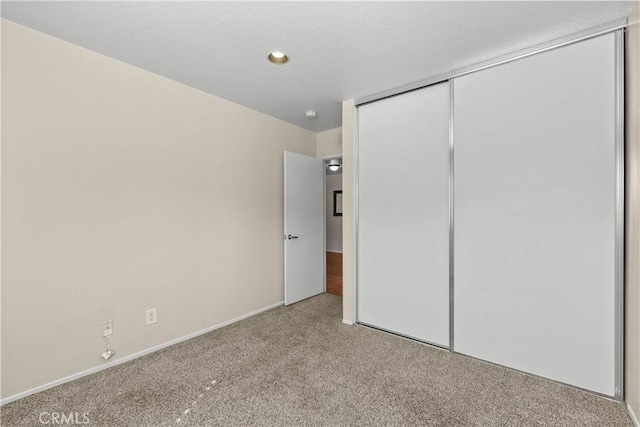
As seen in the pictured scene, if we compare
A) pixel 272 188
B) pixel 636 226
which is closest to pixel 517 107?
pixel 636 226

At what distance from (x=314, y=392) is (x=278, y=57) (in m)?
2.47

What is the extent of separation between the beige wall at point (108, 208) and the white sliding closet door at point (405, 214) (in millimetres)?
1393

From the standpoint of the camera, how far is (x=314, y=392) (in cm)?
197

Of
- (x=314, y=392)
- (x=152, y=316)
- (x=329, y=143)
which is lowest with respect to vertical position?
(x=314, y=392)

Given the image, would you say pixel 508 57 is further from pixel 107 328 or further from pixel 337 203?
pixel 337 203

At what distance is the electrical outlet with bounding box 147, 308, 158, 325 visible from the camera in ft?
8.38

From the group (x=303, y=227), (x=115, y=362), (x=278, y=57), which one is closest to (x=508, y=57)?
(x=278, y=57)

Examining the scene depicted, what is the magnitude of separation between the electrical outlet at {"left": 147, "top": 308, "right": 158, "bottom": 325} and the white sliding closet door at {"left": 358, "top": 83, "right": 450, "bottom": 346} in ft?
6.52

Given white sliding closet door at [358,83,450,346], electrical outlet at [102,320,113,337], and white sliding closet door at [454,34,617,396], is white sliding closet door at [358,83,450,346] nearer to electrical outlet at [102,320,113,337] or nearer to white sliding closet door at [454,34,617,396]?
white sliding closet door at [454,34,617,396]

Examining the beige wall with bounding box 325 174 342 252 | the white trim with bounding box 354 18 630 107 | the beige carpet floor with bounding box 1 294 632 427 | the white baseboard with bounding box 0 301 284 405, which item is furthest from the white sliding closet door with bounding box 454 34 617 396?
the beige wall with bounding box 325 174 342 252

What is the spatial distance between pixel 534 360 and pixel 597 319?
1.68ft

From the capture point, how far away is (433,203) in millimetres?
2631

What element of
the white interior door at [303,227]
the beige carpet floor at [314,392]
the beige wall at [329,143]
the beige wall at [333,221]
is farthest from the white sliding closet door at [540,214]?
the beige wall at [333,221]

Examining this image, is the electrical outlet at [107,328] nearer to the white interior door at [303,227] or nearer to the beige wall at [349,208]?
the white interior door at [303,227]
